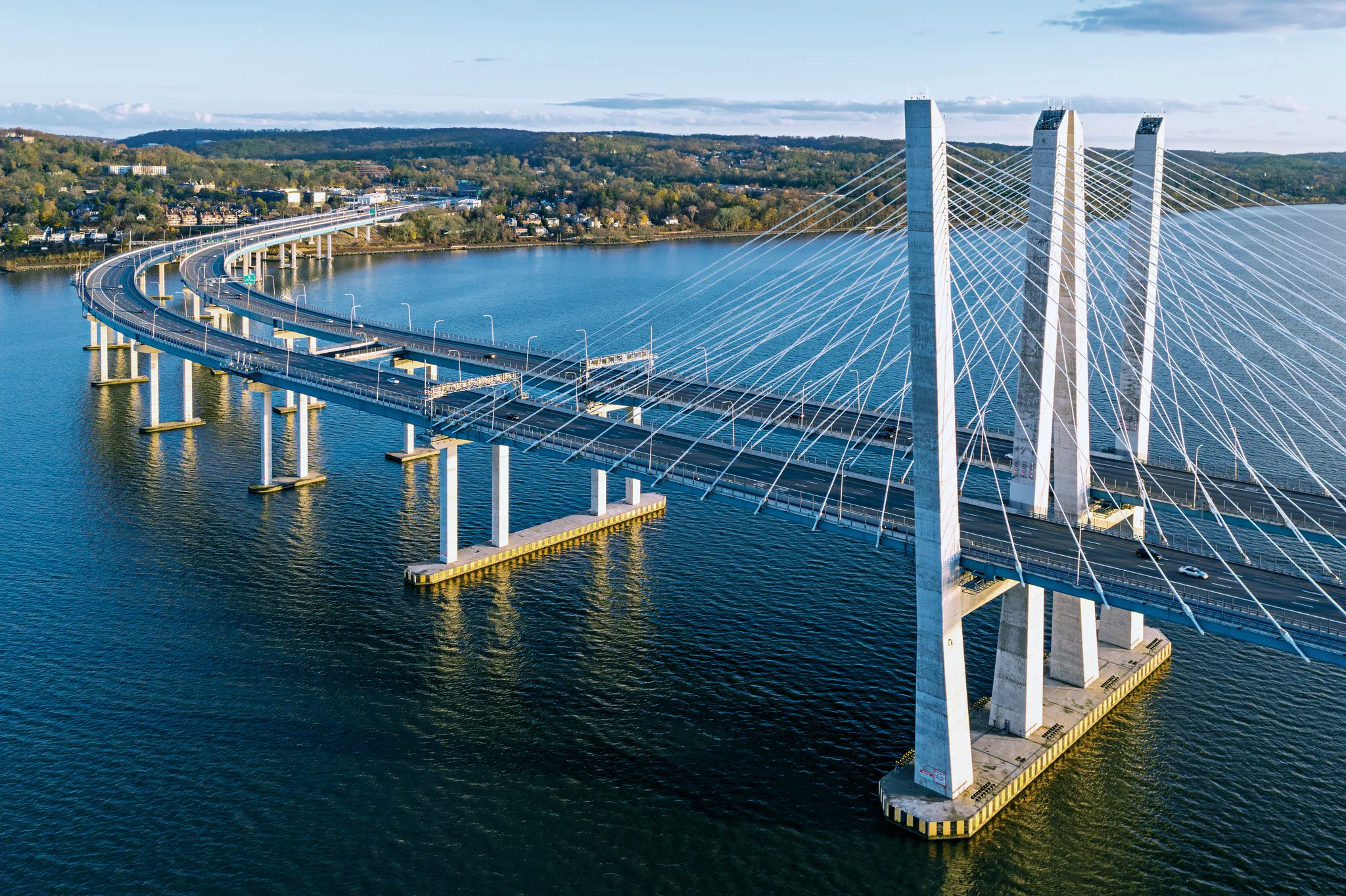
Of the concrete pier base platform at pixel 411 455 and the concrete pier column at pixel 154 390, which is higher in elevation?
the concrete pier column at pixel 154 390

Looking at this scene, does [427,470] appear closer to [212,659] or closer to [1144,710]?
[212,659]

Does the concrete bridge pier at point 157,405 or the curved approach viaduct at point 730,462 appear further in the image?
the concrete bridge pier at point 157,405

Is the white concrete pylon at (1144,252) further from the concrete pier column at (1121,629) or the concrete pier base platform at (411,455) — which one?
the concrete pier base platform at (411,455)

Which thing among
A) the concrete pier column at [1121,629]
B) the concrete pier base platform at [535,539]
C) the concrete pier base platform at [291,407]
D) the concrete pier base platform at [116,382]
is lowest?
the concrete pier column at [1121,629]

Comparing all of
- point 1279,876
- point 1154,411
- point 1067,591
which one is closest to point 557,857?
point 1067,591

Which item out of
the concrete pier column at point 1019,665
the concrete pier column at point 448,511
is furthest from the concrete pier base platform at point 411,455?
the concrete pier column at point 1019,665

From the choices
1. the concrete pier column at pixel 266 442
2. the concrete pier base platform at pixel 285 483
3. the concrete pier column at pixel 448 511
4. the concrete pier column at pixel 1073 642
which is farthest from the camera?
the concrete pier base platform at pixel 285 483
